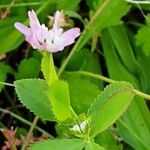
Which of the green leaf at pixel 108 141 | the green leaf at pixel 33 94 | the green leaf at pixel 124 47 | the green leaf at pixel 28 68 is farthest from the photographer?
the green leaf at pixel 124 47

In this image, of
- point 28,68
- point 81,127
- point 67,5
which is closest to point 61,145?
point 81,127

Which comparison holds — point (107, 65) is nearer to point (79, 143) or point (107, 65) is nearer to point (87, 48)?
point (87, 48)

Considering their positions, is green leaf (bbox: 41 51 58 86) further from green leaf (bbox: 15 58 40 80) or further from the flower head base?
green leaf (bbox: 15 58 40 80)

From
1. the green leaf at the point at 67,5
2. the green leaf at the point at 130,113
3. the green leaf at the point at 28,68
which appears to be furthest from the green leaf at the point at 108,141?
the green leaf at the point at 67,5

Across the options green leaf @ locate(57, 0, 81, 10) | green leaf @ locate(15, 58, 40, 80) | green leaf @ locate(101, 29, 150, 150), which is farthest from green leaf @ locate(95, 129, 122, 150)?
green leaf @ locate(57, 0, 81, 10)

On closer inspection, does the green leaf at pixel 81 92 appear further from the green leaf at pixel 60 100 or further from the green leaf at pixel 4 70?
the green leaf at pixel 60 100

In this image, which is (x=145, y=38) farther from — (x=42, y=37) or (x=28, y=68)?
(x=42, y=37)
